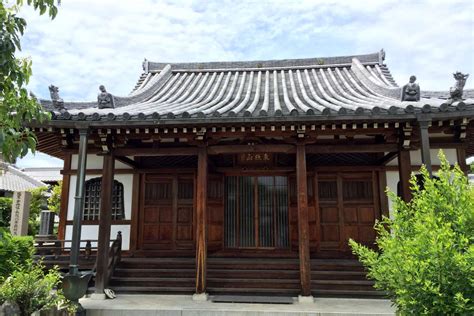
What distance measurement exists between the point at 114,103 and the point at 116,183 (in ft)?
8.04

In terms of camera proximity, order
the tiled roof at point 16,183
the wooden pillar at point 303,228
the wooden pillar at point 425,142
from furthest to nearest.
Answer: the tiled roof at point 16,183 < the wooden pillar at point 303,228 < the wooden pillar at point 425,142

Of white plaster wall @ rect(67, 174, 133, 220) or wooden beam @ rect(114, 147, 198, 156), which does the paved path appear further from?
wooden beam @ rect(114, 147, 198, 156)

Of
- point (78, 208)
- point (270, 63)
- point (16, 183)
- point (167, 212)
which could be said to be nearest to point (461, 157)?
point (270, 63)

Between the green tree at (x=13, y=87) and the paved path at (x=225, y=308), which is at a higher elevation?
the green tree at (x=13, y=87)

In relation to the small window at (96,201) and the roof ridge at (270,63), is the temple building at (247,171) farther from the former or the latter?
the roof ridge at (270,63)

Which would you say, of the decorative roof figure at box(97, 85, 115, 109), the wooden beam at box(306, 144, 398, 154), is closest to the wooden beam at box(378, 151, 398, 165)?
the wooden beam at box(306, 144, 398, 154)

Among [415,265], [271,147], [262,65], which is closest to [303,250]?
[271,147]

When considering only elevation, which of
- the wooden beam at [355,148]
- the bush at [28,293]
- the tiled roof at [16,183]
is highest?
the tiled roof at [16,183]

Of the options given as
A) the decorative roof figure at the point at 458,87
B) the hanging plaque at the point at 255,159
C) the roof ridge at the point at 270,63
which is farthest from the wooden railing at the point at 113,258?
the decorative roof figure at the point at 458,87

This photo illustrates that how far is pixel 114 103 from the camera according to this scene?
8.30 metres

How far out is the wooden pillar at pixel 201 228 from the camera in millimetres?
7125

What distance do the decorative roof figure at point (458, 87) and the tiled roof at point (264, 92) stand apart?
10.7 inches

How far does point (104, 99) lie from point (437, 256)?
7.20m

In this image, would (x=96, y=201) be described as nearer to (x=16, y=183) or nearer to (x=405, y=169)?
(x=405, y=169)
